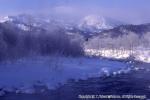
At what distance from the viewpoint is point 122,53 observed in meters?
68.2

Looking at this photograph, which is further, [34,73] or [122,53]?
[122,53]

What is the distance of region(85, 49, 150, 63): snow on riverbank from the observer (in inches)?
2319

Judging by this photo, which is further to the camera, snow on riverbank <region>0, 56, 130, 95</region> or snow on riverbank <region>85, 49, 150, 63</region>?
snow on riverbank <region>85, 49, 150, 63</region>

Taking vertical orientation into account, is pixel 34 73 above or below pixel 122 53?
above

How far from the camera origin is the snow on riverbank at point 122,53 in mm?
58891

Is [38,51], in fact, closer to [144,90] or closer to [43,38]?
[43,38]

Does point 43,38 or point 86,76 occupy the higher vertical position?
point 43,38

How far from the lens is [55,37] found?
3775cm

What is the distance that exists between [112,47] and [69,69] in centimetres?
3888

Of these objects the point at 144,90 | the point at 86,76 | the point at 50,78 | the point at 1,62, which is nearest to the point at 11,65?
the point at 1,62

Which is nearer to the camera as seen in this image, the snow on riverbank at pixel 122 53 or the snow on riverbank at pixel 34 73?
the snow on riverbank at pixel 34 73

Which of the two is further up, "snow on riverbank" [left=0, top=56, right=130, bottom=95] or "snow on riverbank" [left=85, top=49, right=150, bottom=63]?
"snow on riverbank" [left=0, top=56, right=130, bottom=95]

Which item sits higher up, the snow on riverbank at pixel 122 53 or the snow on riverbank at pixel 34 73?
the snow on riverbank at pixel 34 73

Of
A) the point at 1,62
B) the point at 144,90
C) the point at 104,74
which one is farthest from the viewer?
the point at 104,74
